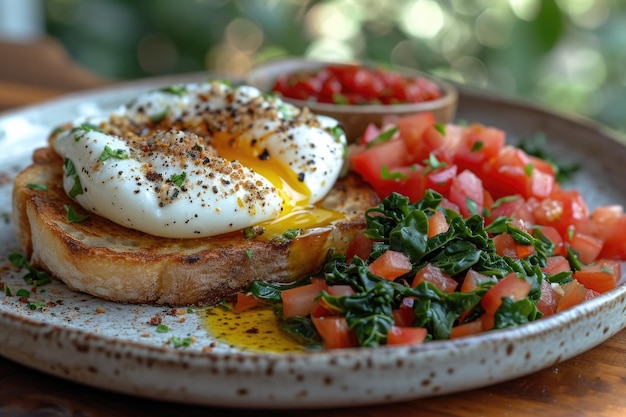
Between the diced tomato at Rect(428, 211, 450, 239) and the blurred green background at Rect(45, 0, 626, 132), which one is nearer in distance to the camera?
the diced tomato at Rect(428, 211, 450, 239)

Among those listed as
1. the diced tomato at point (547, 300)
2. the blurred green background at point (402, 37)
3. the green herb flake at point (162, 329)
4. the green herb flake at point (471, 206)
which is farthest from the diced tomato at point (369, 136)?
the blurred green background at point (402, 37)

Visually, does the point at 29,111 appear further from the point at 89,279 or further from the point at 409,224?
the point at 409,224

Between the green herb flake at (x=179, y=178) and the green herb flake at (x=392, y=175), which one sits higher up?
the green herb flake at (x=179, y=178)

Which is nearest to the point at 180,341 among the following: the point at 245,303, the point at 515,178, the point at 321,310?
the point at 245,303

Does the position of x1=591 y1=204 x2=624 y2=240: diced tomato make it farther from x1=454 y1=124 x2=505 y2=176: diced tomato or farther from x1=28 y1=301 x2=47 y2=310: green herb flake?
x1=28 y1=301 x2=47 y2=310: green herb flake

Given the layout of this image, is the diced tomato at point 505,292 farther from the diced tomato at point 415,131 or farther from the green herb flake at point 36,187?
the green herb flake at point 36,187

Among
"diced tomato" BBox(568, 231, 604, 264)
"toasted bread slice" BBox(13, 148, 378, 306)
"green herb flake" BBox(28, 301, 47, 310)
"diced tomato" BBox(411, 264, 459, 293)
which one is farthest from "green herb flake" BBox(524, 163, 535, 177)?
"green herb flake" BBox(28, 301, 47, 310)

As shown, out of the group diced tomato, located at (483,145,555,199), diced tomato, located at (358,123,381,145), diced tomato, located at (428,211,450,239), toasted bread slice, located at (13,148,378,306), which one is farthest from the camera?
diced tomato, located at (358,123,381,145)
